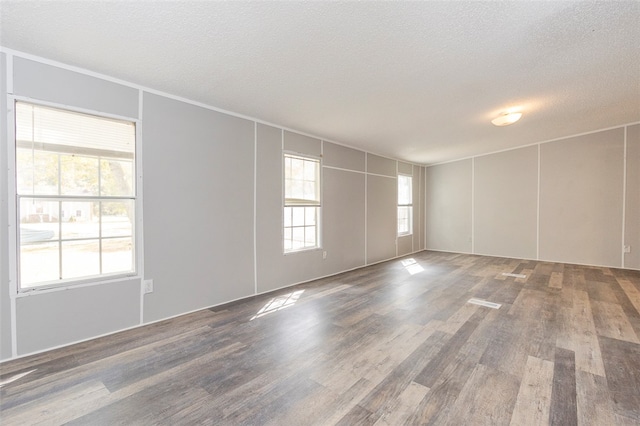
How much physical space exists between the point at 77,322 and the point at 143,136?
6.07 feet

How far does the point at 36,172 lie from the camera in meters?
2.36

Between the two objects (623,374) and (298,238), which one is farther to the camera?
(298,238)

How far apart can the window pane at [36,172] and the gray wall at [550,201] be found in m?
7.87

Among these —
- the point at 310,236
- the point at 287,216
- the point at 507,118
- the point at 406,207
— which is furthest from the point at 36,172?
the point at 406,207

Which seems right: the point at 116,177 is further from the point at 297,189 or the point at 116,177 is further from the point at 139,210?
the point at 297,189

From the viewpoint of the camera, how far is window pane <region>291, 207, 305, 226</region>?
451 centimetres

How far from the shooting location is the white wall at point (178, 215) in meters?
2.30

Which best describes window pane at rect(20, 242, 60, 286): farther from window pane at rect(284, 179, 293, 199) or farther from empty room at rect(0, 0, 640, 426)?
window pane at rect(284, 179, 293, 199)

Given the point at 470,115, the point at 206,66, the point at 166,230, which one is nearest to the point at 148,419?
the point at 166,230

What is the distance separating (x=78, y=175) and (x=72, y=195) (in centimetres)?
19

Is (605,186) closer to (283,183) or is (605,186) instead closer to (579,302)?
(579,302)

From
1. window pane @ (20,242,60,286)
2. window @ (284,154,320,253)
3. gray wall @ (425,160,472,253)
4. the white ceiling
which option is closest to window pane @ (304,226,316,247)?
window @ (284,154,320,253)

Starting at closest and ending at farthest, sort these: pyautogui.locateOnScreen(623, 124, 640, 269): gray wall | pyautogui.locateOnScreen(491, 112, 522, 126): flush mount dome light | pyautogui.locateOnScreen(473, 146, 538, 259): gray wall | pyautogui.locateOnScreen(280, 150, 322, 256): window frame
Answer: pyautogui.locateOnScreen(491, 112, 522, 126): flush mount dome light, pyautogui.locateOnScreen(280, 150, 322, 256): window frame, pyautogui.locateOnScreen(623, 124, 640, 269): gray wall, pyautogui.locateOnScreen(473, 146, 538, 259): gray wall

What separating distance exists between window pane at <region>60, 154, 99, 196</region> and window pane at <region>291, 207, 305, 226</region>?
2538 mm
